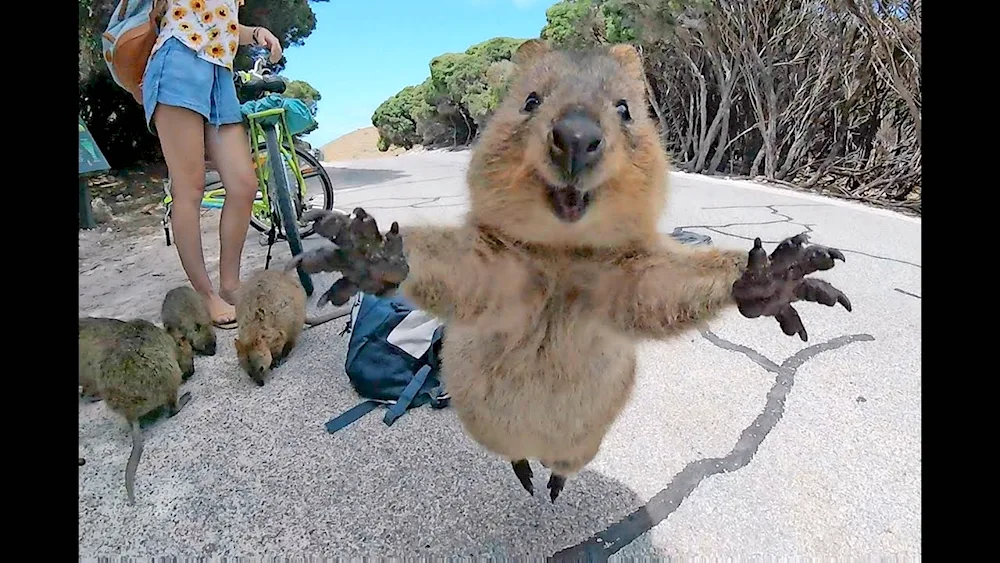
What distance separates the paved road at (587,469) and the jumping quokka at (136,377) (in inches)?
2.9

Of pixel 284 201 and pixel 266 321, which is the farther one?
pixel 284 201

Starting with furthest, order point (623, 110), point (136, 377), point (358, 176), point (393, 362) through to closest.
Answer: point (358, 176) < point (393, 362) < point (136, 377) < point (623, 110)

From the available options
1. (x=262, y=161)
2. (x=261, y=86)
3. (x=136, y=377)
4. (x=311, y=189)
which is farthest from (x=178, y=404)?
(x=311, y=189)

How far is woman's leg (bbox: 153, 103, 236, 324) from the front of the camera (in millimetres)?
1739

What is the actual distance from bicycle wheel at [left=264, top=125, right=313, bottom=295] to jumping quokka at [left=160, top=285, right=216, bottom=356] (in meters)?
0.41

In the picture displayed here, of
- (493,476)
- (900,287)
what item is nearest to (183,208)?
(493,476)

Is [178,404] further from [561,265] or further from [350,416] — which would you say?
[561,265]

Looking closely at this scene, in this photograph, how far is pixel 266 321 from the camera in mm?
1858

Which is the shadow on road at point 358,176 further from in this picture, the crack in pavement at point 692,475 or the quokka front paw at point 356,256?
the quokka front paw at point 356,256

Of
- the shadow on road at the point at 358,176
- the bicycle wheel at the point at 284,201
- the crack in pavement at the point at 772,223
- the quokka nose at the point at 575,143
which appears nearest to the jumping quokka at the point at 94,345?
the bicycle wheel at the point at 284,201

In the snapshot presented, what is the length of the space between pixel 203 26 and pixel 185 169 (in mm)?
404

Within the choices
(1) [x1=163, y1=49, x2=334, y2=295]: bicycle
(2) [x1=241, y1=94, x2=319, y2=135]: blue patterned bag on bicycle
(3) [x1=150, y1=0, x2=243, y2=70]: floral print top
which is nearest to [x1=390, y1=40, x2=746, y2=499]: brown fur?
(3) [x1=150, y1=0, x2=243, y2=70]: floral print top

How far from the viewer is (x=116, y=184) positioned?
4.55 metres
